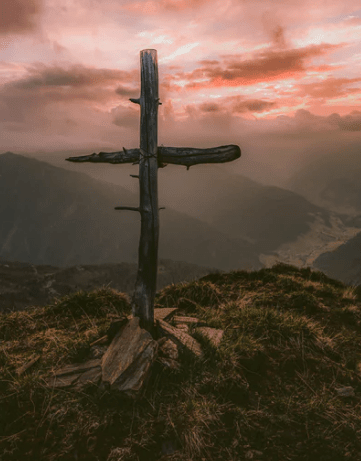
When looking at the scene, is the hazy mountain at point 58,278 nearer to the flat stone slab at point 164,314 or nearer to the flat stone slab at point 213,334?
the flat stone slab at point 164,314

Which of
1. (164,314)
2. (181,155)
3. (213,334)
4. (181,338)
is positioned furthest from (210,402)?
(181,155)


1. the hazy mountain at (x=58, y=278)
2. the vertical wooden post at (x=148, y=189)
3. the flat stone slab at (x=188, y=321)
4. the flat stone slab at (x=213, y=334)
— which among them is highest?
the vertical wooden post at (x=148, y=189)

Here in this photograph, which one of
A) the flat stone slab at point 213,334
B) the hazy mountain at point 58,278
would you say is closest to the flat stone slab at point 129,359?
the flat stone slab at point 213,334

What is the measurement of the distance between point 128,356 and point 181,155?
141 inches

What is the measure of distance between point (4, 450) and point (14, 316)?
4.55 meters

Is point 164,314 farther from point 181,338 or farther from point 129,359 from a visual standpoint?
point 129,359

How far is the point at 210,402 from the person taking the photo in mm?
4660

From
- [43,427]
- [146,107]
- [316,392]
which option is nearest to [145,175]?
[146,107]

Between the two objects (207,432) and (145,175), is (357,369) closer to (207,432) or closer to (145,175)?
(207,432)

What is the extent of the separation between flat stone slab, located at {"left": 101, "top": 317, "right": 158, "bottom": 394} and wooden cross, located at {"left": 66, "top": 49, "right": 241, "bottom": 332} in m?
0.45

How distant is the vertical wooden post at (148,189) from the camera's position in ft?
19.2

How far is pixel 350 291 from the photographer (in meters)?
10.2

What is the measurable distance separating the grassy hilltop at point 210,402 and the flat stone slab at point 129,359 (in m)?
0.21

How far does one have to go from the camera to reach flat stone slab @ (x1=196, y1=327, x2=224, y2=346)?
19.7 ft
